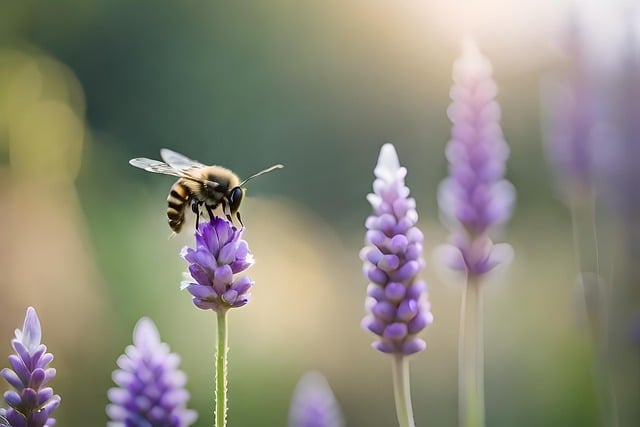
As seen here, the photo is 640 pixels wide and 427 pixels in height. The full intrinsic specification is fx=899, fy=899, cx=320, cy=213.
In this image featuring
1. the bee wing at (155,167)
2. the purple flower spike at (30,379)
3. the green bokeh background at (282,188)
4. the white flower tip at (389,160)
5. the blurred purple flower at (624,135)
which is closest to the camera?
the purple flower spike at (30,379)

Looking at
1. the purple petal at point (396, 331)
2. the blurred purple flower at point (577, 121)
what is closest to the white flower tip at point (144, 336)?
the purple petal at point (396, 331)

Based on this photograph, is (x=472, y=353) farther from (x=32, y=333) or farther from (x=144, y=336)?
(x=32, y=333)

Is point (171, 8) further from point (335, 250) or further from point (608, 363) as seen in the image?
point (608, 363)

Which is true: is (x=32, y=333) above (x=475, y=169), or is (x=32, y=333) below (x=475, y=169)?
below

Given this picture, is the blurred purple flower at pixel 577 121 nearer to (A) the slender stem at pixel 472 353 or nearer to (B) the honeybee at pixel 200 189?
(A) the slender stem at pixel 472 353

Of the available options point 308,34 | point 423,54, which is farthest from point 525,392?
point 308,34

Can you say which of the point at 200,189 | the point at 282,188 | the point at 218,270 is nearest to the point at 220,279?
the point at 218,270
